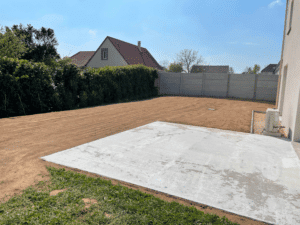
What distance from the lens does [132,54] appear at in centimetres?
2836

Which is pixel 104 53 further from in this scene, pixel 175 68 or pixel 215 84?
pixel 175 68

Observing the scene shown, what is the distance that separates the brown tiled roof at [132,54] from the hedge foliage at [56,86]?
11.4 metres

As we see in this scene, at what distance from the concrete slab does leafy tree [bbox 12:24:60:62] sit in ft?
91.5

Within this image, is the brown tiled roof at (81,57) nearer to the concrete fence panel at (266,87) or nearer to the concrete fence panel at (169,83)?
the concrete fence panel at (169,83)

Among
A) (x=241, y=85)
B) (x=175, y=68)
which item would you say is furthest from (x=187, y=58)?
(x=241, y=85)

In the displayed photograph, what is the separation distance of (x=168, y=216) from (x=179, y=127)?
452cm

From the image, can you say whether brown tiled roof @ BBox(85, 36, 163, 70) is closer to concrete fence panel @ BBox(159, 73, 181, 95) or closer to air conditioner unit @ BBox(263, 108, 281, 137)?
concrete fence panel @ BBox(159, 73, 181, 95)

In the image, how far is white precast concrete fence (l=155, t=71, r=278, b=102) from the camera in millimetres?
17266

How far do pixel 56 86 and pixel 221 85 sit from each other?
46.0 ft

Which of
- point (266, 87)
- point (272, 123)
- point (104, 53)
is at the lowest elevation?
point (272, 123)

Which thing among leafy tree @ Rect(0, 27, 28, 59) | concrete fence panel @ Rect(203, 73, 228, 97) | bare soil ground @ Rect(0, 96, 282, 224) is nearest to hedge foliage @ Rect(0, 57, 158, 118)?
bare soil ground @ Rect(0, 96, 282, 224)

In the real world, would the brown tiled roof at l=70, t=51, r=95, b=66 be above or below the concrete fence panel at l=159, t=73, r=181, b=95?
above

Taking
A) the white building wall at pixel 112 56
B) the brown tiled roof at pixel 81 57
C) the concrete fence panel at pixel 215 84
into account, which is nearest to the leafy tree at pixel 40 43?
the brown tiled roof at pixel 81 57

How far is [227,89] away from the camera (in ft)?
61.5
